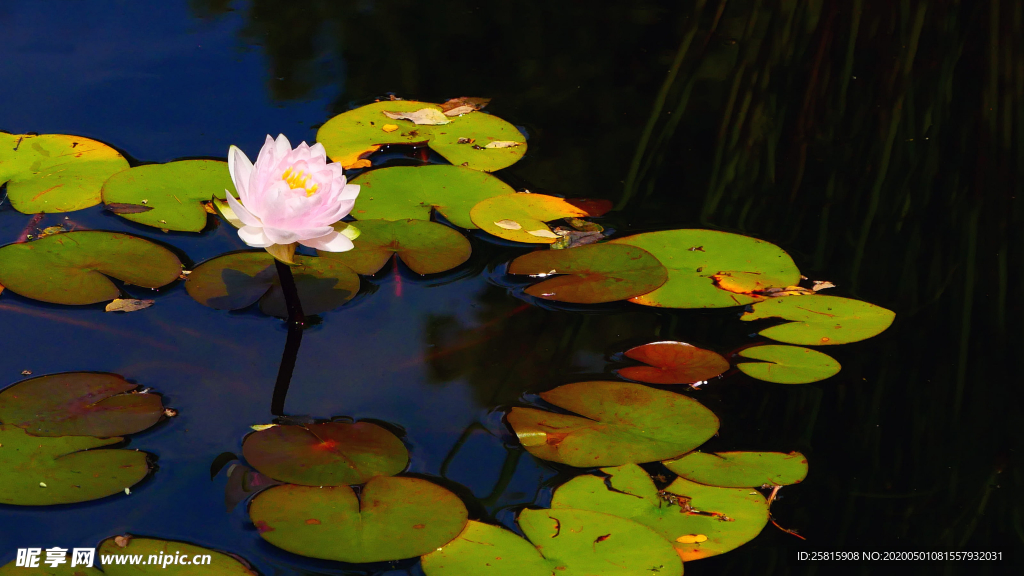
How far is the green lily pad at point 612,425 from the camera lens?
1.35m

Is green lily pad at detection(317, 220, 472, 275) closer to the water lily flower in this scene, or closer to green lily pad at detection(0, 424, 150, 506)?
the water lily flower

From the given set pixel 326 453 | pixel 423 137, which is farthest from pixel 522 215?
pixel 326 453

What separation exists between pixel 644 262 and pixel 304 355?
2.58 ft

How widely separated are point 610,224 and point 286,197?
2.89 feet

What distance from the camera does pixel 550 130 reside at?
2.33 metres

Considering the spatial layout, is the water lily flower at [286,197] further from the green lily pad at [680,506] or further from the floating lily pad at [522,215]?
the green lily pad at [680,506]

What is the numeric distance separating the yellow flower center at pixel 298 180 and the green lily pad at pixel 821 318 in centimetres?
95

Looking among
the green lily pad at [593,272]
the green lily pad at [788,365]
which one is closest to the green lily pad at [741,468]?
the green lily pad at [788,365]

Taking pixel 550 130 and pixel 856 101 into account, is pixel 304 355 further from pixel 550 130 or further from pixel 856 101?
pixel 856 101

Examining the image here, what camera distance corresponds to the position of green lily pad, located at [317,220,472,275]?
5.77 ft

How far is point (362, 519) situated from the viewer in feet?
3.91

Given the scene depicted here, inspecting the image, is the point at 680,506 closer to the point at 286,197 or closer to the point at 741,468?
the point at 741,468

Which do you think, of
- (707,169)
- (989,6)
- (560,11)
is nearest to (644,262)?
(707,169)

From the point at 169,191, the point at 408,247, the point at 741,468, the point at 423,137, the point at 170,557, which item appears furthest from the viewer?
the point at 423,137
